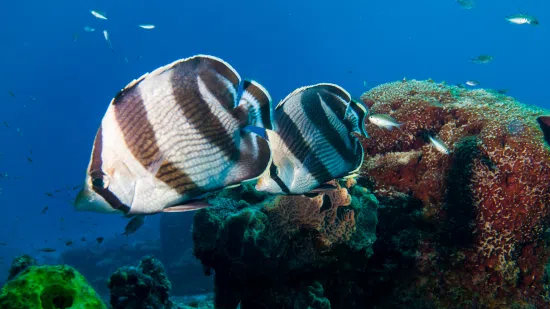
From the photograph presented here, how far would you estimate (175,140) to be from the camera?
1304mm

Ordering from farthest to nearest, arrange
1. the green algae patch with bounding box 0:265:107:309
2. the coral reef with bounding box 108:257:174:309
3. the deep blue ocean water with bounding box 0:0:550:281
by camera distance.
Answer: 1. the deep blue ocean water with bounding box 0:0:550:281
2. the coral reef with bounding box 108:257:174:309
3. the green algae patch with bounding box 0:265:107:309

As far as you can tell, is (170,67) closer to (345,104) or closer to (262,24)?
(345,104)

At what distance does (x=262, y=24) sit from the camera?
3568 inches

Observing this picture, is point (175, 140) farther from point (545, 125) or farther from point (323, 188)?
point (545, 125)

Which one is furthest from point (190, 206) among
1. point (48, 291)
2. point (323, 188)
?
point (48, 291)

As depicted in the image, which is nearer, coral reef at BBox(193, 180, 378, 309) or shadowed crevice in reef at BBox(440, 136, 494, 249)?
coral reef at BBox(193, 180, 378, 309)

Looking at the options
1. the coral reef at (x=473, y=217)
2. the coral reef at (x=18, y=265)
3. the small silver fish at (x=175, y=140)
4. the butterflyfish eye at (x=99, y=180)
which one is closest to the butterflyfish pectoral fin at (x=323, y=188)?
the small silver fish at (x=175, y=140)

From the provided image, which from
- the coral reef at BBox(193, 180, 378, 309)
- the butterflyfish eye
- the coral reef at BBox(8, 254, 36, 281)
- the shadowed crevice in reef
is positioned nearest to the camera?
the butterflyfish eye

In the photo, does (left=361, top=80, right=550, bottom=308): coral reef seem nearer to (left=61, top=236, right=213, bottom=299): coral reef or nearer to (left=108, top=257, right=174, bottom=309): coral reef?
(left=108, top=257, right=174, bottom=309): coral reef

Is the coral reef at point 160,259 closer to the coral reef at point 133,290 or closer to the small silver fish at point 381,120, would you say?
the coral reef at point 133,290

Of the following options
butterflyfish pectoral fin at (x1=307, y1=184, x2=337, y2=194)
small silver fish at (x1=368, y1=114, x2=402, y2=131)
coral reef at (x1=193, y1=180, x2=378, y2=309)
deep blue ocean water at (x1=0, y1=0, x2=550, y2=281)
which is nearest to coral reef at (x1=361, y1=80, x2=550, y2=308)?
small silver fish at (x1=368, y1=114, x2=402, y2=131)

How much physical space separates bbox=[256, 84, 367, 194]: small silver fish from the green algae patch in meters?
1.16

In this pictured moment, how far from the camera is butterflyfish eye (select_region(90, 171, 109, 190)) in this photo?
1.23 meters

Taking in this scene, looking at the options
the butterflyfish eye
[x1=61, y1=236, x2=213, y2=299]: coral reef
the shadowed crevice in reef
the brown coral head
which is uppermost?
the butterflyfish eye
